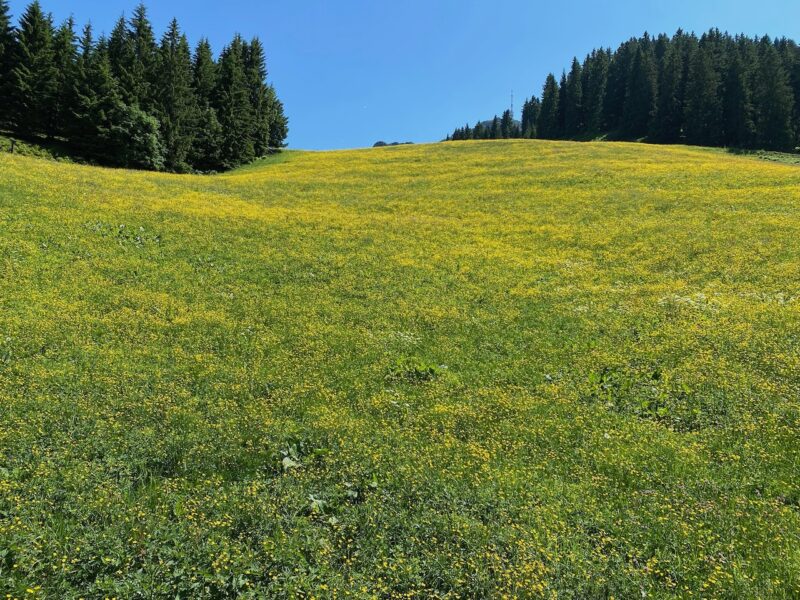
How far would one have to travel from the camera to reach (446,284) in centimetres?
1845

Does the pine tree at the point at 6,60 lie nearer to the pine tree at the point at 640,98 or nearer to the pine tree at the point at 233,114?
the pine tree at the point at 233,114

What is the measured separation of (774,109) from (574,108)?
176ft

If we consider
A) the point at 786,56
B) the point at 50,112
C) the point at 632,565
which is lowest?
the point at 632,565

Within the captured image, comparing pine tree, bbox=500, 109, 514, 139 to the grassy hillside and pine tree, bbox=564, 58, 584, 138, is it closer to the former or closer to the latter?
pine tree, bbox=564, 58, 584, 138

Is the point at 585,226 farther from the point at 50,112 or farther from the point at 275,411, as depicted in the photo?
the point at 50,112

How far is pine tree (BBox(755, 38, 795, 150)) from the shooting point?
262 feet

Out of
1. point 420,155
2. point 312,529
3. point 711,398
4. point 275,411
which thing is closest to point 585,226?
point 711,398

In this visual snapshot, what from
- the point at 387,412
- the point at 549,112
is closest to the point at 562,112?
the point at 549,112

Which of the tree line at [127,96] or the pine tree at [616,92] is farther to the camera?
the pine tree at [616,92]

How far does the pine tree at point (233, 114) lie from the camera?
2491 inches

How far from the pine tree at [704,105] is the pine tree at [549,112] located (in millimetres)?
41450

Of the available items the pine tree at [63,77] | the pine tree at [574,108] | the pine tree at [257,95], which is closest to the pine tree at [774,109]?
the pine tree at [574,108]

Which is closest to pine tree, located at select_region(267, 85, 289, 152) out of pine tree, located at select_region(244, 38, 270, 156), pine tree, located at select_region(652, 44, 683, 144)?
pine tree, located at select_region(244, 38, 270, 156)

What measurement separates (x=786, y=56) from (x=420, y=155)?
96.6 m
